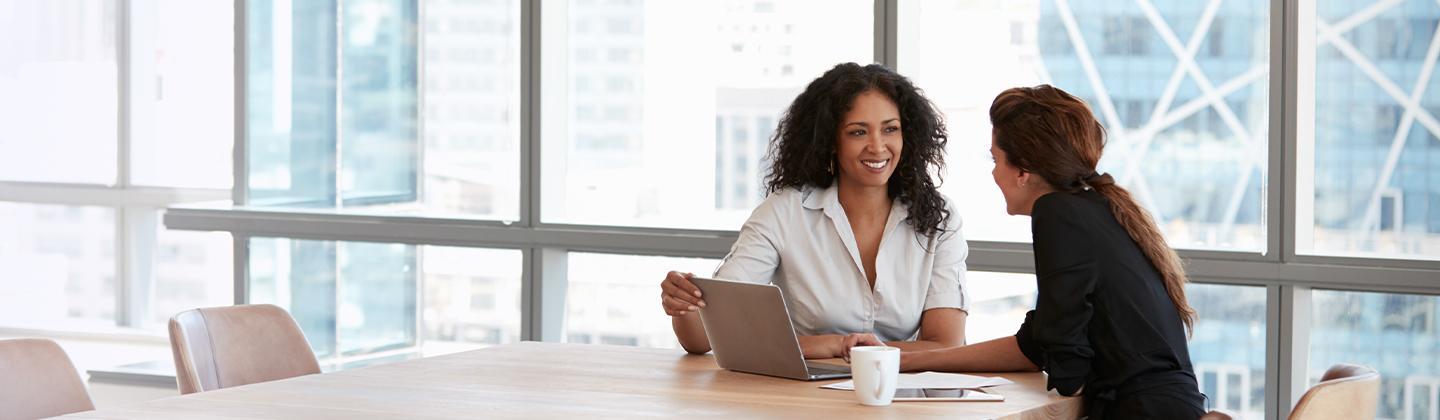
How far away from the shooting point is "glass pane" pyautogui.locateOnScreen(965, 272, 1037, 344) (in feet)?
10.8

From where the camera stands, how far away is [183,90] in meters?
4.60

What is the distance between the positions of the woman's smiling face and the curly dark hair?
0.06 ft

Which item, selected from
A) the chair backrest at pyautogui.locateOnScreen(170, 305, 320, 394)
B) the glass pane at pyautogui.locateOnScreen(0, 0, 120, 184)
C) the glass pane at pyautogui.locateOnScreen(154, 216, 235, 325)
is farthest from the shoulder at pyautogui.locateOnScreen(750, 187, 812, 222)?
the glass pane at pyautogui.locateOnScreen(0, 0, 120, 184)

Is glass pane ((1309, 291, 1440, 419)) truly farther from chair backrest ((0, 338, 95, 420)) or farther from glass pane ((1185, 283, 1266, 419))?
chair backrest ((0, 338, 95, 420))

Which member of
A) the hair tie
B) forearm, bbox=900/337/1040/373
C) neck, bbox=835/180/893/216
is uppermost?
the hair tie

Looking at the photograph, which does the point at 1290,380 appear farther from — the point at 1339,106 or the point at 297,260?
the point at 297,260

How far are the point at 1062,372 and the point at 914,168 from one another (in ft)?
2.70

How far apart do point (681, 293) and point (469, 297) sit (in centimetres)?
212

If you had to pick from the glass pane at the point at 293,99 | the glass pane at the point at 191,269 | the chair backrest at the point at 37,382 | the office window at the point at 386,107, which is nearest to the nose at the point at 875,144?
the chair backrest at the point at 37,382

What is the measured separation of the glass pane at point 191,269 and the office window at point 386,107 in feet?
3.10

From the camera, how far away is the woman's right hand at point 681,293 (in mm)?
1865

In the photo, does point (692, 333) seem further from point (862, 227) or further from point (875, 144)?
point (875, 144)

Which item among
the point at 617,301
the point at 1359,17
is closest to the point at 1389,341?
the point at 1359,17

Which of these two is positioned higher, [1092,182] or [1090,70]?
[1090,70]
